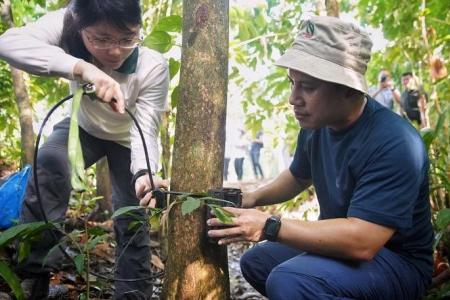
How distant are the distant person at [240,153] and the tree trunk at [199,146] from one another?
10.9 m

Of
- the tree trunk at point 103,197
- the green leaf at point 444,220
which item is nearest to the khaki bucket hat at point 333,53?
the green leaf at point 444,220

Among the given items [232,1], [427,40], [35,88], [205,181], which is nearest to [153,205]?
[205,181]

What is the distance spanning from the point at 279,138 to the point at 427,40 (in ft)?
8.83

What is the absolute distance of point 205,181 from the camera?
1997mm

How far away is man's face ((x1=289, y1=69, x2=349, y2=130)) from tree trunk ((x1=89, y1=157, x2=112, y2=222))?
310cm

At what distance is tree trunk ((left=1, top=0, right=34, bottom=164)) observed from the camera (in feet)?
12.1

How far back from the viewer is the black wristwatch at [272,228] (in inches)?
70.7

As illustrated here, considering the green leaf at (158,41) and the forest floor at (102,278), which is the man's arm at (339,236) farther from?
the green leaf at (158,41)

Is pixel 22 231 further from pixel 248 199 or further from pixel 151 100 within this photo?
pixel 248 199

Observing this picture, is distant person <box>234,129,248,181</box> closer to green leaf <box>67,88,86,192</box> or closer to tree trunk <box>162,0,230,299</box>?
tree trunk <box>162,0,230,299</box>

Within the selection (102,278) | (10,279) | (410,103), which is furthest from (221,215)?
(410,103)

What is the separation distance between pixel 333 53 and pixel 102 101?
3.20 feet

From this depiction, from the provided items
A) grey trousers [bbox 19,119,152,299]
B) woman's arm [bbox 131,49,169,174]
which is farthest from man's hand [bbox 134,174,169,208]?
grey trousers [bbox 19,119,152,299]

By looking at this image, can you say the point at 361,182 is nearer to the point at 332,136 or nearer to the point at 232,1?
the point at 332,136
